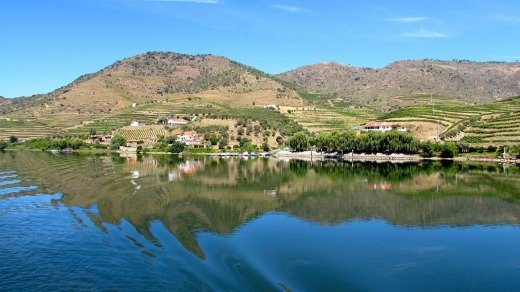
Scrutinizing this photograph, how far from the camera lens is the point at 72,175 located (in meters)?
44.3

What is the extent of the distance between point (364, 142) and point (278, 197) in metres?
45.4

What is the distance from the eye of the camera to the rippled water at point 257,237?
14.5 metres

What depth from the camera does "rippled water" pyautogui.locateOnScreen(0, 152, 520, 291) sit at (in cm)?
1448

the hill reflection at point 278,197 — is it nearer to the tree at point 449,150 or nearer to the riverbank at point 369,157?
the riverbank at point 369,157

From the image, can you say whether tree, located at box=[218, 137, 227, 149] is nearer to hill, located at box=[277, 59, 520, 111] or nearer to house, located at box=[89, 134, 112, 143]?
house, located at box=[89, 134, 112, 143]

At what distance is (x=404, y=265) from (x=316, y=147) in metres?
69.1

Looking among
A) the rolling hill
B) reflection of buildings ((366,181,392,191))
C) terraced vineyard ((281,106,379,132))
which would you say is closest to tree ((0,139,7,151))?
the rolling hill

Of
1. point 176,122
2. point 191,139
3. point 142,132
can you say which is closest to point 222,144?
point 191,139

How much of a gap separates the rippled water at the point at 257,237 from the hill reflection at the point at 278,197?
0.11 metres

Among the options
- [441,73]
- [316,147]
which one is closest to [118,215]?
[316,147]

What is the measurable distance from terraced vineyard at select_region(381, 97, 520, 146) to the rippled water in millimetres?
33865

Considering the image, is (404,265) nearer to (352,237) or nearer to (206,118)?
(352,237)

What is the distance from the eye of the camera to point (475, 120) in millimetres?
77062

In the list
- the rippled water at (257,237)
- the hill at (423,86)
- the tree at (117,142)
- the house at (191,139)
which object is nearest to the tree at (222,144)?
the house at (191,139)
